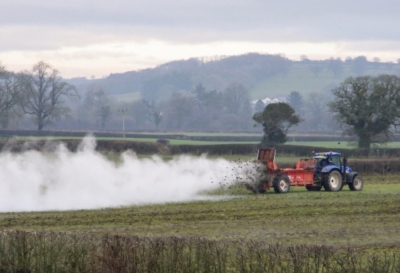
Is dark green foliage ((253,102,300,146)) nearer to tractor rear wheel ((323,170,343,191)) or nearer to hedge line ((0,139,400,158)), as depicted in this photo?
hedge line ((0,139,400,158))

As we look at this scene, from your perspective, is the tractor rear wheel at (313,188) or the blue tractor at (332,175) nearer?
the blue tractor at (332,175)

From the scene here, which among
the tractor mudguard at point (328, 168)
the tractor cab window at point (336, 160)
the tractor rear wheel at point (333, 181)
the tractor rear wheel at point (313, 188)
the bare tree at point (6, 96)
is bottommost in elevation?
the tractor rear wheel at point (313, 188)

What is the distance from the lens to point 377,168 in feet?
224

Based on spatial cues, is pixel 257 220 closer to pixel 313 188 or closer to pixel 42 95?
pixel 313 188

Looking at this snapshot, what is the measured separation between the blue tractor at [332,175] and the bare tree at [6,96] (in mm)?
75554

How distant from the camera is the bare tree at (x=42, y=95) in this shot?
131m

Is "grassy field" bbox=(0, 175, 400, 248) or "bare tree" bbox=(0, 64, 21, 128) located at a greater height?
"bare tree" bbox=(0, 64, 21, 128)

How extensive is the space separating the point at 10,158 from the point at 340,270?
96.9ft

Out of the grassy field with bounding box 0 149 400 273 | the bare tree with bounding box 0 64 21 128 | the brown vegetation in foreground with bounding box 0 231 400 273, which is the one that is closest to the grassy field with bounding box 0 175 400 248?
the grassy field with bounding box 0 149 400 273

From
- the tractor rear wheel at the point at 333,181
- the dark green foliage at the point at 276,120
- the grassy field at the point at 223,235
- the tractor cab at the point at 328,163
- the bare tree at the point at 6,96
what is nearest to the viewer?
the grassy field at the point at 223,235

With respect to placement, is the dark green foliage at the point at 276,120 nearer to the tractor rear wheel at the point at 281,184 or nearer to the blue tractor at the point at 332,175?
the blue tractor at the point at 332,175

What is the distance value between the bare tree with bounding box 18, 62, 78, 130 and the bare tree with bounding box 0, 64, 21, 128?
263 cm

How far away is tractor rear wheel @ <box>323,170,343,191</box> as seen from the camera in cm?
4959

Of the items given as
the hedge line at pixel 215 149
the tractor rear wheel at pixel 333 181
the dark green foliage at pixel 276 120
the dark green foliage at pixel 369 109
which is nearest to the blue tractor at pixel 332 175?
the tractor rear wheel at pixel 333 181
